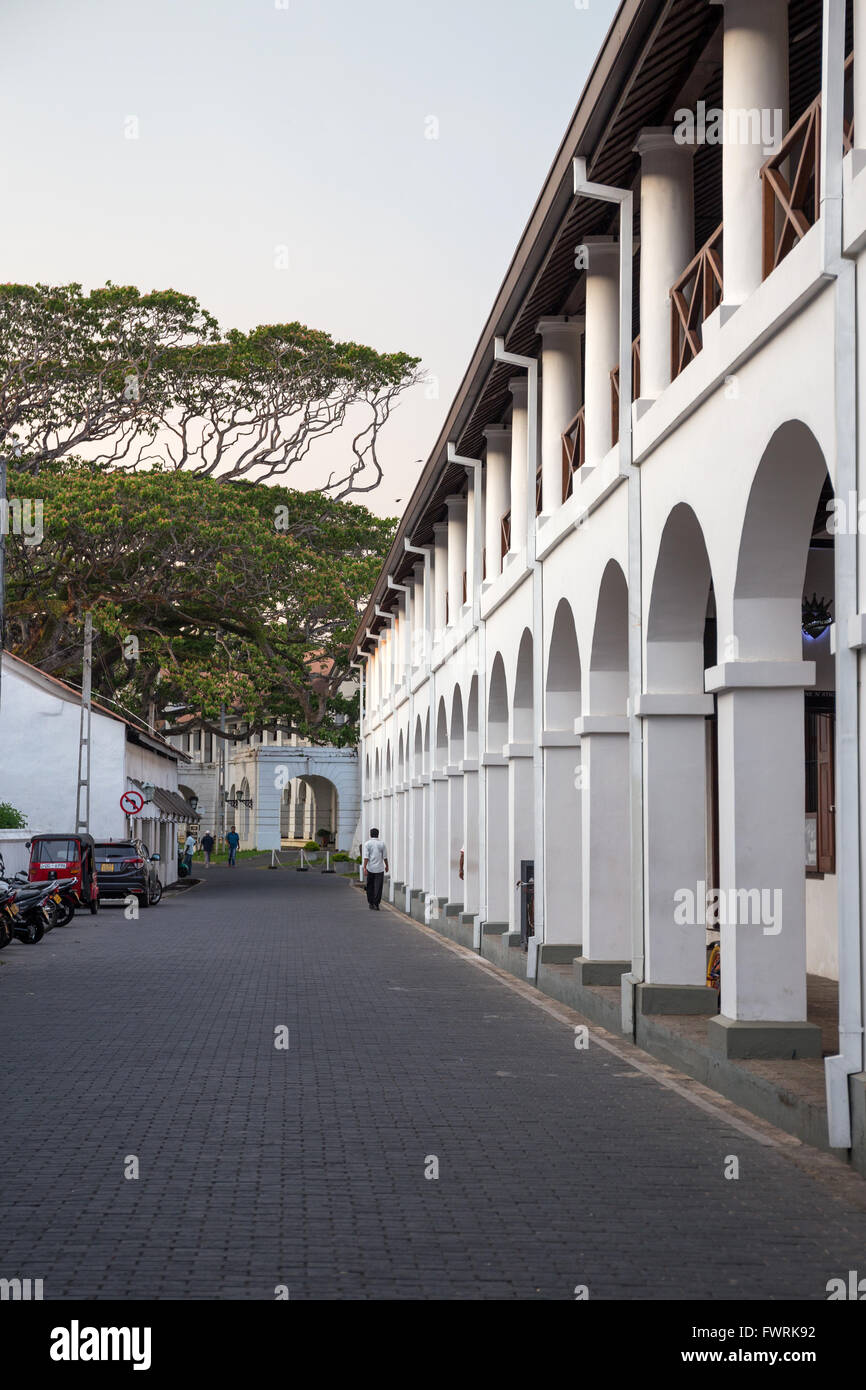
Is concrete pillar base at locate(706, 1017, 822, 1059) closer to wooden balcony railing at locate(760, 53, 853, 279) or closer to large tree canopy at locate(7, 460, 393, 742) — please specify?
wooden balcony railing at locate(760, 53, 853, 279)

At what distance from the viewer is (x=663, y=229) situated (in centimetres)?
1245

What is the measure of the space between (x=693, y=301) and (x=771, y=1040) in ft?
17.2

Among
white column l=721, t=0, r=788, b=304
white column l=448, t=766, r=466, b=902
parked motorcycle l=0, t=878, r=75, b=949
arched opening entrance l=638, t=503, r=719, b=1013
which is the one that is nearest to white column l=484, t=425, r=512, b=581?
white column l=448, t=766, r=466, b=902

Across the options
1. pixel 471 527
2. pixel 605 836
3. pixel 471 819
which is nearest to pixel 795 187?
pixel 605 836

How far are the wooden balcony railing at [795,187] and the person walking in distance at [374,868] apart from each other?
23582 mm

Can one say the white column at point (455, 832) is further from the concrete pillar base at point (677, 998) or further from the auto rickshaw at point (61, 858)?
the concrete pillar base at point (677, 998)

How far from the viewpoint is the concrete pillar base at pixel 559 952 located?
55.6 feet

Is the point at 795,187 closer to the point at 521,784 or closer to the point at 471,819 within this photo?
the point at 521,784

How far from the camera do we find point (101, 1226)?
6.67 m

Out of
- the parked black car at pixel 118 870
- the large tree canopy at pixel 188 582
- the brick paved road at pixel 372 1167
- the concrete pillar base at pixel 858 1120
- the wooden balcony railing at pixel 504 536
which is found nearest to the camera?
the brick paved road at pixel 372 1167

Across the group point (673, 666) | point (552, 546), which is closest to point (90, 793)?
point (552, 546)

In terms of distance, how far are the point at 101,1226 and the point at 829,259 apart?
5562 millimetres

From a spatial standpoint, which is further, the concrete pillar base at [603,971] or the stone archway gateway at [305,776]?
the stone archway gateway at [305,776]

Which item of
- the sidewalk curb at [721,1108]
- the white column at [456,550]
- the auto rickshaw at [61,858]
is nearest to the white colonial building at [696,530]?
the sidewalk curb at [721,1108]
